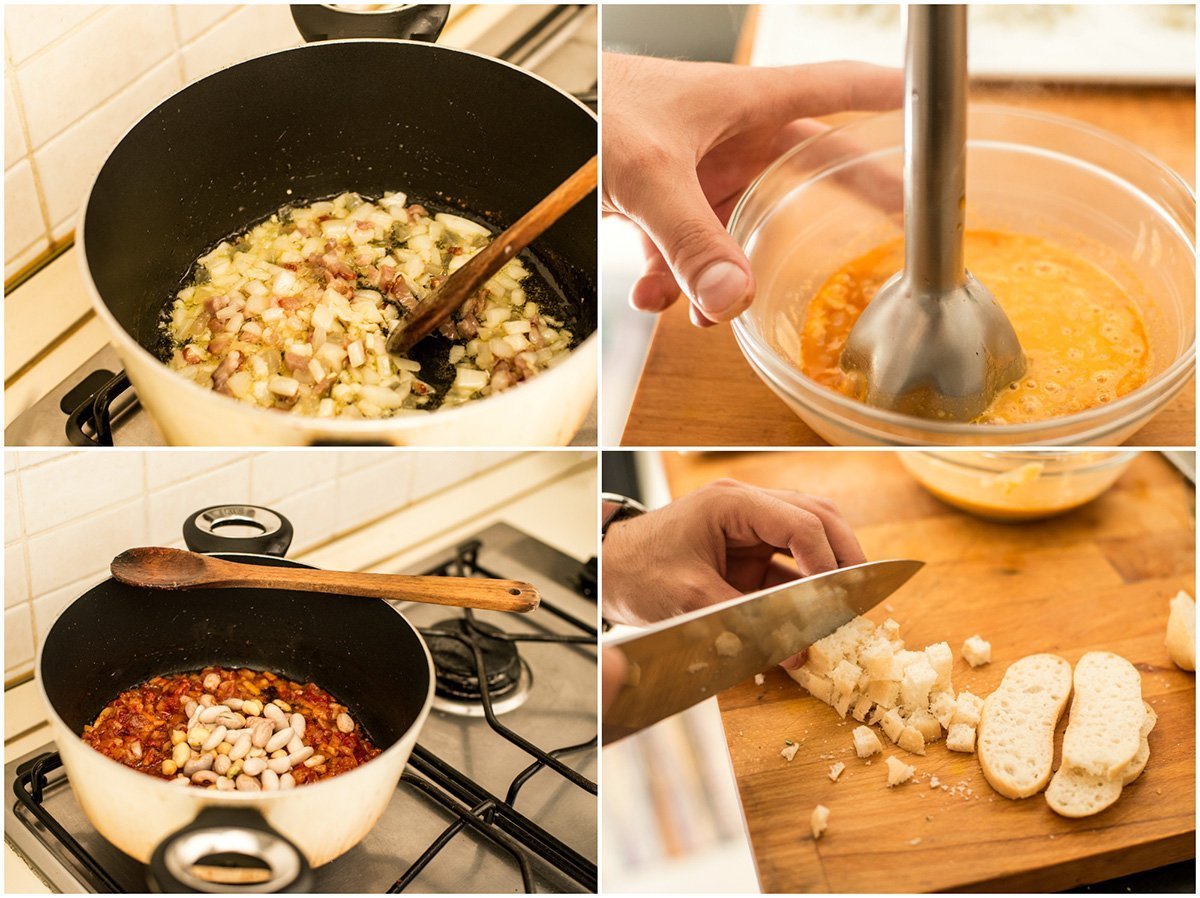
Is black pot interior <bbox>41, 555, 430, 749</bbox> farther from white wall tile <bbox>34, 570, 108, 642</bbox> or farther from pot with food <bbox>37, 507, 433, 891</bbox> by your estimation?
white wall tile <bbox>34, 570, 108, 642</bbox>

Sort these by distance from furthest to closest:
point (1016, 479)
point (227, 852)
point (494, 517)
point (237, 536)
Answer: point (494, 517)
point (1016, 479)
point (237, 536)
point (227, 852)

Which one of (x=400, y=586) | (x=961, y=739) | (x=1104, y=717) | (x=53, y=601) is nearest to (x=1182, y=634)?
(x=1104, y=717)

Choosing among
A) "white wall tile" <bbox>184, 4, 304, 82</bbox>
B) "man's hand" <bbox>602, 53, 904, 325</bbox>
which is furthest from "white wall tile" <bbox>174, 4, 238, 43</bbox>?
"man's hand" <bbox>602, 53, 904, 325</bbox>

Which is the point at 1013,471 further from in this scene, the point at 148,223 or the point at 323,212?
the point at 148,223

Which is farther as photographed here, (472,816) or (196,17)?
(196,17)

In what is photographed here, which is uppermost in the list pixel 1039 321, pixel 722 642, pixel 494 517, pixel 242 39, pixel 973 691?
pixel 242 39

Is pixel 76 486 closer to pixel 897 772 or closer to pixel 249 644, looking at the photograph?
pixel 249 644

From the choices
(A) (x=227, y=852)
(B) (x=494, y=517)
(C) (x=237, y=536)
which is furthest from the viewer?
(B) (x=494, y=517)
